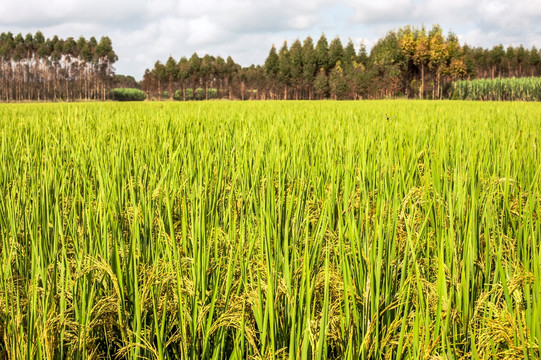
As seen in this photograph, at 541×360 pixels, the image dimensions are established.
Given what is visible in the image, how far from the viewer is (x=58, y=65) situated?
56.0 m

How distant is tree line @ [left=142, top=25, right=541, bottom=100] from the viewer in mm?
36156

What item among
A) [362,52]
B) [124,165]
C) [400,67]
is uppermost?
[362,52]

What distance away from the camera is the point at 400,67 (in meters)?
37.4

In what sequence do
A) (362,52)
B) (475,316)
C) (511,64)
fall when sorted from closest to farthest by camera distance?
(475,316) → (362,52) → (511,64)

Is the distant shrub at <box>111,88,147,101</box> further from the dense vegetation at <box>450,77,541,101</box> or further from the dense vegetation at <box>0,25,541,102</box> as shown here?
the dense vegetation at <box>450,77,541,101</box>

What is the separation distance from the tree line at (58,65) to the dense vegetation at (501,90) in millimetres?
42826

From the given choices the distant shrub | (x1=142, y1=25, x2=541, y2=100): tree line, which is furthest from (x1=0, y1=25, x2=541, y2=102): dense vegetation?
the distant shrub

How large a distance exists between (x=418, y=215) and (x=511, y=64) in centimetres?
7974

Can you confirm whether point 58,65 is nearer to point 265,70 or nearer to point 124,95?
point 124,95

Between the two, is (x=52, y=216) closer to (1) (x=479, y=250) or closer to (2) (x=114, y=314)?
(2) (x=114, y=314)

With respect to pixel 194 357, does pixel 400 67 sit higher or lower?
higher

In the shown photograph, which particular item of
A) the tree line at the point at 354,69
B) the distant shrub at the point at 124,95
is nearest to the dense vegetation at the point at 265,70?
the tree line at the point at 354,69

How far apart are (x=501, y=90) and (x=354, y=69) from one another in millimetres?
12328

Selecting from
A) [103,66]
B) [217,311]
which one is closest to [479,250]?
[217,311]
